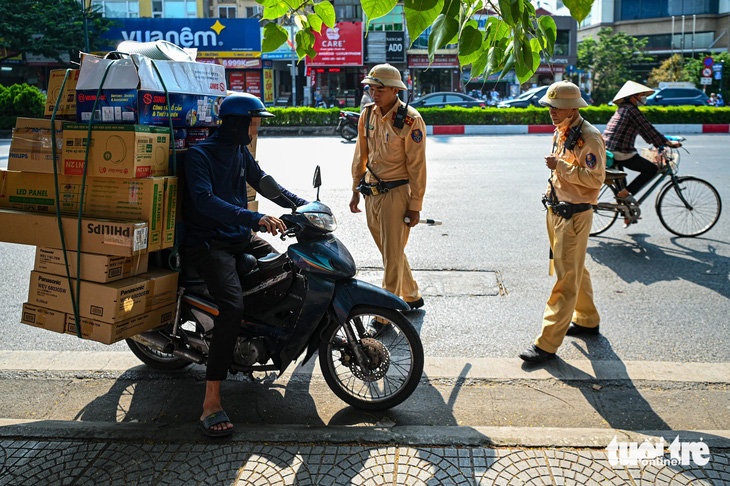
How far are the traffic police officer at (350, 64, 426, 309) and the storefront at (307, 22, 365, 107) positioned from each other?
32.2 m

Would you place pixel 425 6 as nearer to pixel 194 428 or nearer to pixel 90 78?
pixel 90 78

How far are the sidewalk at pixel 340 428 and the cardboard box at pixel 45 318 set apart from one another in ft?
1.76

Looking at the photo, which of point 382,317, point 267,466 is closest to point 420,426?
point 382,317

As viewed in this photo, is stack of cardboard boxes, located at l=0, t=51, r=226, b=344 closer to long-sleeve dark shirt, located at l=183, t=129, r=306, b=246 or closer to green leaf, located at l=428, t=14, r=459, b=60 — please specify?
long-sleeve dark shirt, located at l=183, t=129, r=306, b=246

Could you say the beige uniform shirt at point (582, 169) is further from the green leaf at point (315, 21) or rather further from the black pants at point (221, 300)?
the black pants at point (221, 300)

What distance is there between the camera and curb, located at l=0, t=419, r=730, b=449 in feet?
10.9

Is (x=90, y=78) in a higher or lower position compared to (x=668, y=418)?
higher

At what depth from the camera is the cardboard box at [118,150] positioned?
3355 millimetres

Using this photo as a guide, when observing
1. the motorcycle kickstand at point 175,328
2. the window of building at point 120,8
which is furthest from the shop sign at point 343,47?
the motorcycle kickstand at point 175,328

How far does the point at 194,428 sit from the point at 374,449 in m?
1.01

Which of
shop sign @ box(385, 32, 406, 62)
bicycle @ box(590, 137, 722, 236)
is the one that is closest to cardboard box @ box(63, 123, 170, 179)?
bicycle @ box(590, 137, 722, 236)

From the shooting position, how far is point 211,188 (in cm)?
352

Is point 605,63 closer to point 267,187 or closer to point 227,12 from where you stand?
point 227,12

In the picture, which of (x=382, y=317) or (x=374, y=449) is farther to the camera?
(x=382, y=317)
